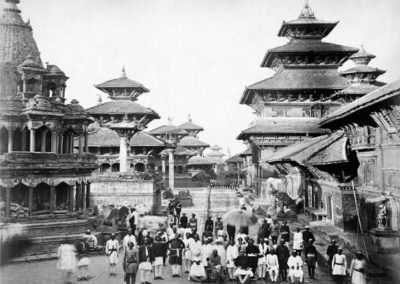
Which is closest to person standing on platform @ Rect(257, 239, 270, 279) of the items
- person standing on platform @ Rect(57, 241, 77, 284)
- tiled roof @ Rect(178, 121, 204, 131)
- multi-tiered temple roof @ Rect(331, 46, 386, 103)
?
person standing on platform @ Rect(57, 241, 77, 284)

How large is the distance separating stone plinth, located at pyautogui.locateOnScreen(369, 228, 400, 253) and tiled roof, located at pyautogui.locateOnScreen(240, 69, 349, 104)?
24.4 meters

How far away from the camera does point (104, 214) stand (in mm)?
27984

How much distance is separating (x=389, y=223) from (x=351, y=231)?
111 inches

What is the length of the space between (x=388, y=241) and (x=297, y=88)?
24565mm

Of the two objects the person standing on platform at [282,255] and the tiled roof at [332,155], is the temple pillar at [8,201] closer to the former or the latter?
the person standing on platform at [282,255]

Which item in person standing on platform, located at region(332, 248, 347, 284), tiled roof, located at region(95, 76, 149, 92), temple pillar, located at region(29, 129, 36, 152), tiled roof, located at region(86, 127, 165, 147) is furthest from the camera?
tiled roof, located at region(95, 76, 149, 92)

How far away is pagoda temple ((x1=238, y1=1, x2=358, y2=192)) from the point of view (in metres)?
36.4

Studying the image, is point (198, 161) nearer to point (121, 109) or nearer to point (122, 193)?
point (121, 109)

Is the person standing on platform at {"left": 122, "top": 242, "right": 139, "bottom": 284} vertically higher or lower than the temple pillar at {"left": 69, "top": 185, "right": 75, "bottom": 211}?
lower

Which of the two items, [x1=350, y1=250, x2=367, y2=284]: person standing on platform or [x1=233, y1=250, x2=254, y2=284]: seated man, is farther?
[x1=233, y1=250, x2=254, y2=284]: seated man

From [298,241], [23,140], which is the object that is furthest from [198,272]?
[23,140]

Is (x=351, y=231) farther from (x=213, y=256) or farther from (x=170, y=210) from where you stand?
(x=170, y=210)

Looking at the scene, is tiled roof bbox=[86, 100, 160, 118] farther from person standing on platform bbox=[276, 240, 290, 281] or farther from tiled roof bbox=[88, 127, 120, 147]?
person standing on platform bbox=[276, 240, 290, 281]

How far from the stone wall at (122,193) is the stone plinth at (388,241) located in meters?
19.3
